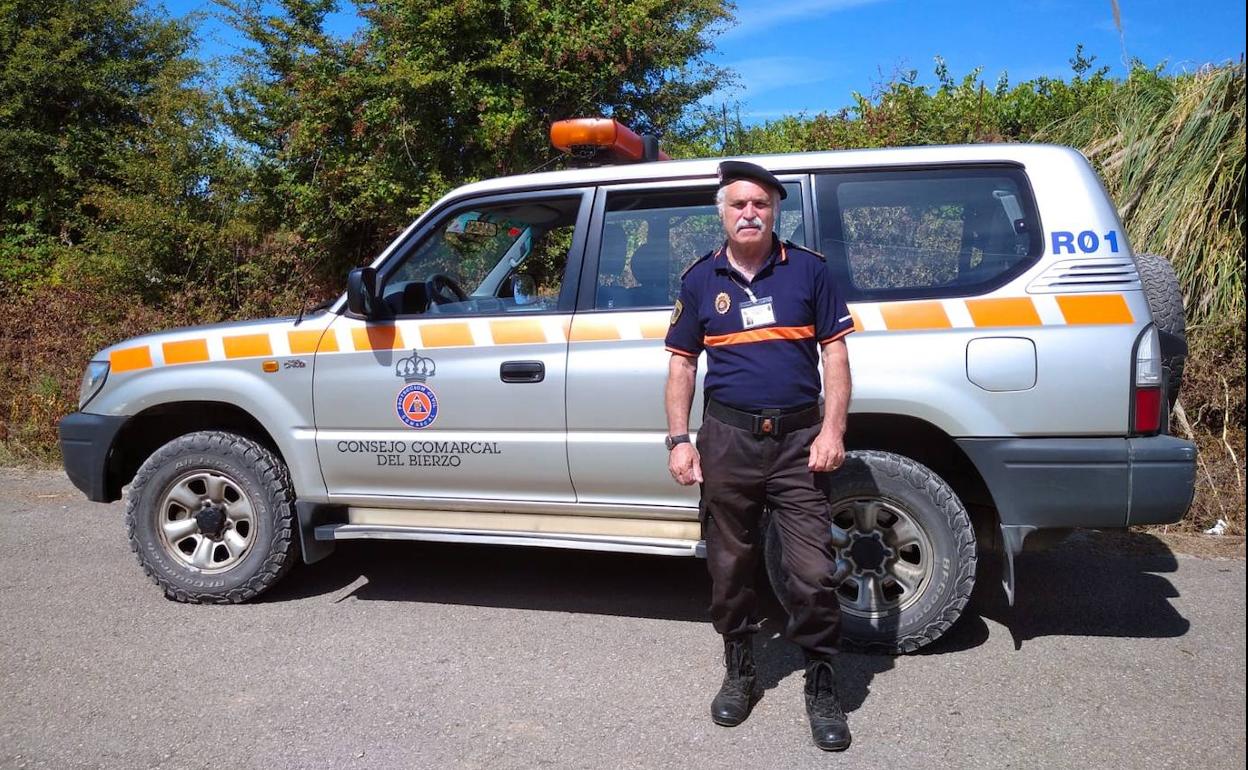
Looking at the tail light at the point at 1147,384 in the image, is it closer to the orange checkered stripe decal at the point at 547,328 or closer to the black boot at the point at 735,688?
the orange checkered stripe decal at the point at 547,328

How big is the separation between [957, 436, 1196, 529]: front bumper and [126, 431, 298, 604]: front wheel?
119 inches

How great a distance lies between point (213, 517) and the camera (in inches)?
185

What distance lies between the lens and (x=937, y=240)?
3.94 m

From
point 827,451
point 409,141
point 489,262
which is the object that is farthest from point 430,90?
point 827,451

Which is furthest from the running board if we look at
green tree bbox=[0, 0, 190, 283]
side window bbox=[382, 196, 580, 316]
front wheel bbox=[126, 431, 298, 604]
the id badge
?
green tree bbox=[0, 0, 190, 283]

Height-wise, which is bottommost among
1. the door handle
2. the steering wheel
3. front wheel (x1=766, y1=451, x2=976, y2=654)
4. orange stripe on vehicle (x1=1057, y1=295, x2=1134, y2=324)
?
front wheel (x1=766, y1=451, x2=976, y2=654)

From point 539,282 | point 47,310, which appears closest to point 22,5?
point 47,310

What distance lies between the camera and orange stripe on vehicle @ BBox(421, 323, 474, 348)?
4.34m

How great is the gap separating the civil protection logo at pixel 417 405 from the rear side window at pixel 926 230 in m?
1.77

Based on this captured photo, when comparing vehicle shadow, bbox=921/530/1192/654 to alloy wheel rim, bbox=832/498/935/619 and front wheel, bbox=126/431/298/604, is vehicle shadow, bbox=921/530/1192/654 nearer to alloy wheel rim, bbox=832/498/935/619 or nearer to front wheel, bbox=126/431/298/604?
alloy wheel rim, bbox=832/498/935/619

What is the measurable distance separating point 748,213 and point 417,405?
183cm

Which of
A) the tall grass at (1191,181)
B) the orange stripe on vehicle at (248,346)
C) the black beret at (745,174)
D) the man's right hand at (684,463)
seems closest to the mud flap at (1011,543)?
the man's right hand at (684,463)

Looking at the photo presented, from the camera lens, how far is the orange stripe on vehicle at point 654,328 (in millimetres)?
4082

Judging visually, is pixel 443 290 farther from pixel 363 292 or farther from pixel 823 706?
pixel 823 706
